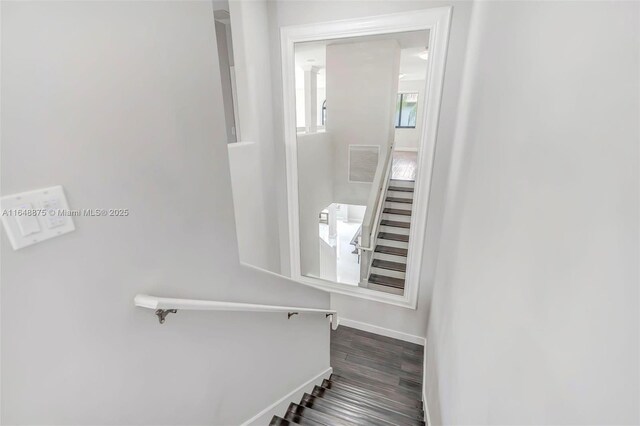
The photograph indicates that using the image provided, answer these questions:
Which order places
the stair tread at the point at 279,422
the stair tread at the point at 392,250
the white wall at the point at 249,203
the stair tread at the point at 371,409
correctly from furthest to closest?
the stair tread at the point at 392,250 < the white wall at the point at 249,203 < the stair tread at the point at 371,409 < the stair tread at the point at 279,422

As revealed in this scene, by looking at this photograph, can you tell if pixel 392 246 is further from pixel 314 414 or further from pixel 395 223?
pixel 314 414

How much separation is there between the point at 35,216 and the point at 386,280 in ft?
10.7

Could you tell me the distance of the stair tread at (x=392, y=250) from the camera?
3551 mm

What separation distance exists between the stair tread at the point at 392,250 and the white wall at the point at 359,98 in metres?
1.46

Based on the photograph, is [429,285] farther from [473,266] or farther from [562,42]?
[562,42]

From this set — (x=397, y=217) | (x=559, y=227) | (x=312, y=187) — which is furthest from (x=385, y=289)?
(x=559, y=227)

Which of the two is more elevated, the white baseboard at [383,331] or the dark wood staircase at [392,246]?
the dark wood staircase at [392,246]

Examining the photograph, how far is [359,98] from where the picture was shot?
4625mm

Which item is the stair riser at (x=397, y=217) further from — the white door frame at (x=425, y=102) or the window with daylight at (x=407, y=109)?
the window with daylight at (x=407, y=109)

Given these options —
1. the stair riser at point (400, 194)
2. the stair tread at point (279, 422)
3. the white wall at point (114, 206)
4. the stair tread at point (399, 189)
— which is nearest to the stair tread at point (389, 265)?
the stair riser at point (400, 194)

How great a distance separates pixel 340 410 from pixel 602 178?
2.24 metres

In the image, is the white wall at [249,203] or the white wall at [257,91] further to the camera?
the white wall at [249,203]

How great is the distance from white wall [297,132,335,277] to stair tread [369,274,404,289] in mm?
896

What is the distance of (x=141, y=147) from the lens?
83 cm
